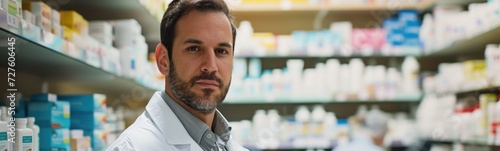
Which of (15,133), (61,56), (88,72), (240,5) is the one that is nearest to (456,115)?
(240,5)

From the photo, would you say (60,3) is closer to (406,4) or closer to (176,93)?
(176,93)

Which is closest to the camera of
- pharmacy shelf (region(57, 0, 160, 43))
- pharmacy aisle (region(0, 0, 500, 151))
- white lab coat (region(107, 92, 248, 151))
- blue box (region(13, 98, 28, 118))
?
white lab coat (region(107, 92, 248, 151))

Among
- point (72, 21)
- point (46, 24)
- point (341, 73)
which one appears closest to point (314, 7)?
point (341, 73)

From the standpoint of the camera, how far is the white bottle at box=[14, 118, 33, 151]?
5.80ft

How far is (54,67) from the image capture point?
2.74 m

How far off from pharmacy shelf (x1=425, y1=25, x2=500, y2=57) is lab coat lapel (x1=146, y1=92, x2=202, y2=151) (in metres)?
3.09

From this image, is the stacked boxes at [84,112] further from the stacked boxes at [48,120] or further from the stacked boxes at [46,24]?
the stacked boxes at [46,24]

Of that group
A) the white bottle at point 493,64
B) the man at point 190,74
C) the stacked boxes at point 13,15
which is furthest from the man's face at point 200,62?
the white bottle at point 493,64

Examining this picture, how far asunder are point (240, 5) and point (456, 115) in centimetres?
207

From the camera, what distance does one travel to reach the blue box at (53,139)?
90.0 inches

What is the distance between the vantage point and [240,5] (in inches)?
225

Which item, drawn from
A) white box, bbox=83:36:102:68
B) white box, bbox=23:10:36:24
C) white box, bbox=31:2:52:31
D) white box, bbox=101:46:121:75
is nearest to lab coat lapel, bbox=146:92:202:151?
white box, bbox=23:10:36:24

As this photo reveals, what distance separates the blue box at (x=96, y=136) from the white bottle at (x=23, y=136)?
0.86m

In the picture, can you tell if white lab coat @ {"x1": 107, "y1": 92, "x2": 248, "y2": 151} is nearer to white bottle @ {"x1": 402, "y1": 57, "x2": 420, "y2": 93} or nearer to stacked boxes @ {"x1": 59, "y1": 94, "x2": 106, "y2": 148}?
stacked boxes @ {"x1": 59, "y1": 94, "x2": 106, "y2": 148}
